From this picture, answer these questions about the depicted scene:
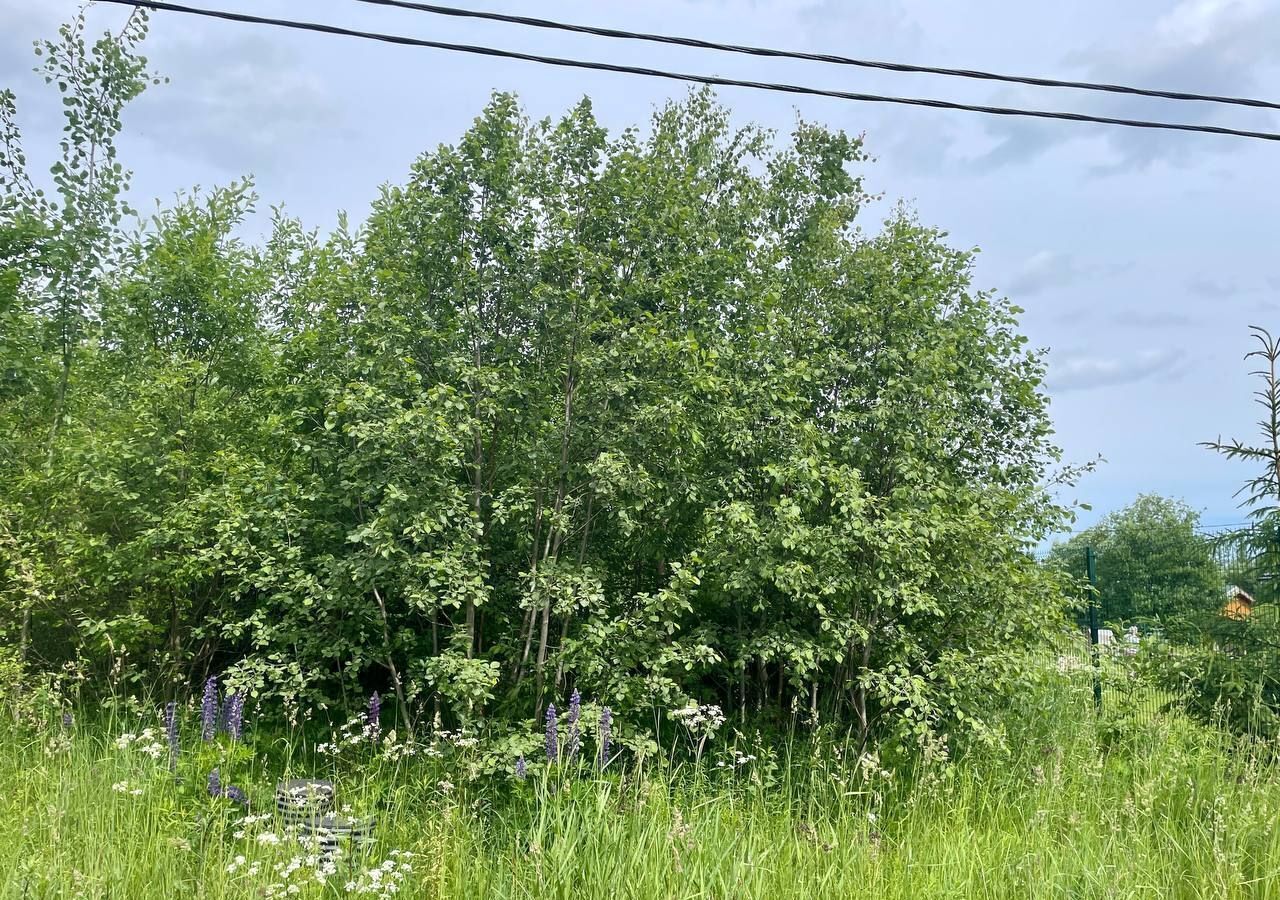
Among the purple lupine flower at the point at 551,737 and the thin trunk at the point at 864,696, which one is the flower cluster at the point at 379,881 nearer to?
the purple lupine flower at the point at 551,737

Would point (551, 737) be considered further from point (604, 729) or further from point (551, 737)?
point (604, 729)

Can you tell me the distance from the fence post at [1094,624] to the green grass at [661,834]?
2.26 m

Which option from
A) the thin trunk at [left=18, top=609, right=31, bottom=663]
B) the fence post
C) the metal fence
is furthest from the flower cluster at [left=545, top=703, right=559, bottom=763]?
the fence post

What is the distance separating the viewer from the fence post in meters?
7.64

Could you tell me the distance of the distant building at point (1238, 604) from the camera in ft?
19.1

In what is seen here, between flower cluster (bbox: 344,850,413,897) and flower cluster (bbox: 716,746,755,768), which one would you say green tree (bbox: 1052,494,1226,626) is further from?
flower cluster (bbox: 344,850,413,897)

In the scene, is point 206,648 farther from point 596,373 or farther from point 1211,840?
point 1211,840

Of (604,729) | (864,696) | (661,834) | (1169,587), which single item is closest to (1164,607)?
(1169,587)

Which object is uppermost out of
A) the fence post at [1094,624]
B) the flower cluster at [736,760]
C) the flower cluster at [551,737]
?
the fence post at [1094,624]

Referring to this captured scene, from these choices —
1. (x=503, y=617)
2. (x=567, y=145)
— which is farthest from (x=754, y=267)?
(x=503, y=617)

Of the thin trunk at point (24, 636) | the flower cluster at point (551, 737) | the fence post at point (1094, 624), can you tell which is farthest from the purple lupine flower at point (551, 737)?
the fence post at point (1094, 624)

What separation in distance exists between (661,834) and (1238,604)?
5.08m

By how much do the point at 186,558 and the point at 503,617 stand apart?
98.7 inches

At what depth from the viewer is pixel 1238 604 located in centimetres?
601
